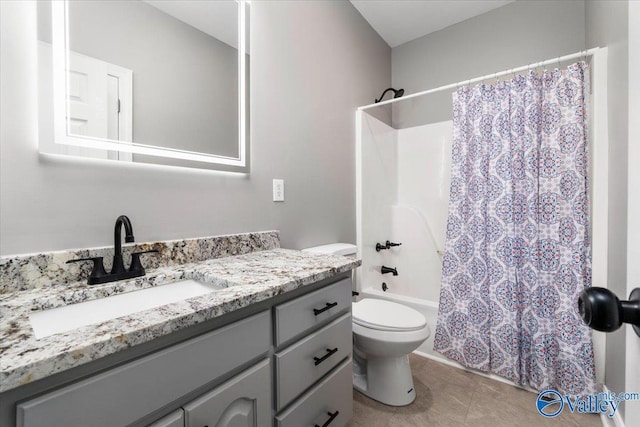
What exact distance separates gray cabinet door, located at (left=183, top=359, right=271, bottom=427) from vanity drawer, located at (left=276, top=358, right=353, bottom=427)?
113mm

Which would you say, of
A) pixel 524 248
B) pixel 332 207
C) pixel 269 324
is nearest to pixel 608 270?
pixel 524 248

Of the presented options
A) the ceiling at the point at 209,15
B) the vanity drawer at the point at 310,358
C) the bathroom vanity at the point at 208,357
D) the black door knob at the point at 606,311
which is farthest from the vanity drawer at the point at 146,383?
the ceiling at the point at 209,15

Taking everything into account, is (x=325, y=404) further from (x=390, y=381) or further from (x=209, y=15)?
A: (x=209, y=15)

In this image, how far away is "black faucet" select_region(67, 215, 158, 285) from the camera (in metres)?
0.91

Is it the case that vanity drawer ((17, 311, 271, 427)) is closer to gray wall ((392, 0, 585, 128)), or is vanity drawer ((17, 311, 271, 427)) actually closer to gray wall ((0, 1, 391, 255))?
gray wall ((0, 1, 391, 255))

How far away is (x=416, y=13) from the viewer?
2.35m

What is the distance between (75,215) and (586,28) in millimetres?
3055

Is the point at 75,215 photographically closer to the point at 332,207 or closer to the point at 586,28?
the point at 332,207

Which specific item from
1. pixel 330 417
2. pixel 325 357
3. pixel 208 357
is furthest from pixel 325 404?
pixel 208 357

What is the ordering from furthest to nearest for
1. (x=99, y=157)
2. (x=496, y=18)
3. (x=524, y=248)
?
1. (x=496, y=18)
2. (x=524, y=248)
3. (x=99, y=157)

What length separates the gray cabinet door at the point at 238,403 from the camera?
2.25 feet

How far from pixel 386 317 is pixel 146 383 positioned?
1289 millimetres

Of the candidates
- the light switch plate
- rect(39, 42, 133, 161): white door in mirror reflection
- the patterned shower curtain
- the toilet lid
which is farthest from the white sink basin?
the patterned shower curtain

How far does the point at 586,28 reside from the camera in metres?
1.93
